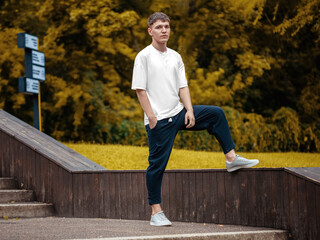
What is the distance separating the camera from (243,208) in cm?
532

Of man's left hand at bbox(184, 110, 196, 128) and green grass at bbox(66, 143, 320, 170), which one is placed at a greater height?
man's left hand at bbox(184, 110, 196, 128)

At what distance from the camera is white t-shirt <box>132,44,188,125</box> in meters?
4.88

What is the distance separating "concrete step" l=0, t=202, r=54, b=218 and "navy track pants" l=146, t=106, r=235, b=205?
2366 millimetres

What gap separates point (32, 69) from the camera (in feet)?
37.1

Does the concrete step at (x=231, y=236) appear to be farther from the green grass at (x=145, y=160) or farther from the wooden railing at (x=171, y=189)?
the green grass at (x=145, y=160)

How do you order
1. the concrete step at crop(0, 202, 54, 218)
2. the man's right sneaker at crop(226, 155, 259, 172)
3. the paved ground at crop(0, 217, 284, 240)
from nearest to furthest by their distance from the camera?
the paved ground at crop(0, 217, 284, 240), the man's right sneaker at crop(226, 155, 259, 172), the concrete step at crop(0, 202, 54, 218)

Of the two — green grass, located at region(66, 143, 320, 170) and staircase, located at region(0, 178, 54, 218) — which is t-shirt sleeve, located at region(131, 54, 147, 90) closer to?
staircase, located at region(0, 178, 54, 218)

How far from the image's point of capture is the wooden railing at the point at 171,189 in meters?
4.80

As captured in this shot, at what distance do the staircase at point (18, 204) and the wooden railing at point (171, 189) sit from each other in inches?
5.1

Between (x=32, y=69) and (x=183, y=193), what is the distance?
261 inches

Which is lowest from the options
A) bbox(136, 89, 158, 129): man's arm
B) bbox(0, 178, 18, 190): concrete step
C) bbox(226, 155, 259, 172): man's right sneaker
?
bbox(0, 178, 18, 190): concrete step

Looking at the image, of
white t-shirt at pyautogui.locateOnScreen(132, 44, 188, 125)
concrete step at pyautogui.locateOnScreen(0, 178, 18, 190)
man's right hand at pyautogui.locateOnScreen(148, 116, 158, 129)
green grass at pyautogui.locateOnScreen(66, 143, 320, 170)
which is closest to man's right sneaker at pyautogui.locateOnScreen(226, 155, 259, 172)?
white t-shirt at pyautogui.locateOnScreen(132, 44, 188, 125)

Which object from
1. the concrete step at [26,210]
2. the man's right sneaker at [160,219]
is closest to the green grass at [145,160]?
the concrete step at [26,210]

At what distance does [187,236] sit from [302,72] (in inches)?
840
